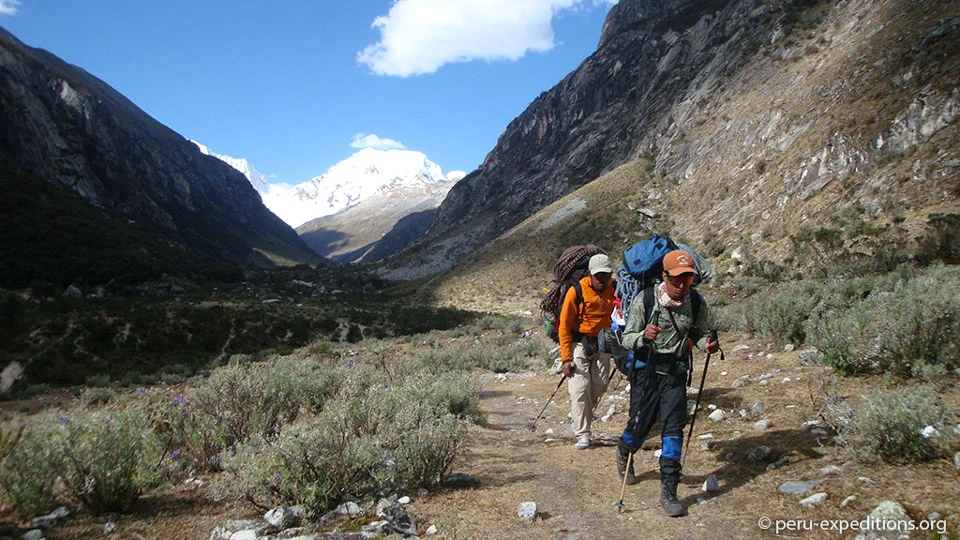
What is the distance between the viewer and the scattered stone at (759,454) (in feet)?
13.2

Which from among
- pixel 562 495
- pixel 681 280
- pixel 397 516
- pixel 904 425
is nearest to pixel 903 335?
pixel 904 425

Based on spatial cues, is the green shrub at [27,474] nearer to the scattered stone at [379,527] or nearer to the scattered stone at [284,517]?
the scattered stone at [284,517]

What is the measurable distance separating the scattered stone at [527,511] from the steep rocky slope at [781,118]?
1522 cm

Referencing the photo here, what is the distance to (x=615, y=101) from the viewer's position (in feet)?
195

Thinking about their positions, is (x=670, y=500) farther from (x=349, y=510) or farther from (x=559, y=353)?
(x=559, y=353)

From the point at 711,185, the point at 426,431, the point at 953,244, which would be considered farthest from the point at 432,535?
the point at 711,185

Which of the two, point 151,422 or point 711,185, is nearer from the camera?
point 151,422

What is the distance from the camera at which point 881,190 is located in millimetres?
16734

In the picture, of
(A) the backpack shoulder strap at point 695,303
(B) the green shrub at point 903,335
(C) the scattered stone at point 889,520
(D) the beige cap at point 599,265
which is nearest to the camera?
(C) the scattered stone at point 889,520

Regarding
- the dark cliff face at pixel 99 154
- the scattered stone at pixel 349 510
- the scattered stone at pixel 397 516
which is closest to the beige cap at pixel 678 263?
the scattered stone at pixel 397 516

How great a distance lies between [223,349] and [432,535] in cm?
2055

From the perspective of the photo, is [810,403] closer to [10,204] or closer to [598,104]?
[10,204]

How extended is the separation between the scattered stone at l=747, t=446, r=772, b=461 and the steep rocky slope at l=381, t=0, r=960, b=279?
13312 mm

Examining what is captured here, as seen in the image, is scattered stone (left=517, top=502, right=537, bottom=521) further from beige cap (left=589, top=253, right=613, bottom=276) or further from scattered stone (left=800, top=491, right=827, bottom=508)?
beige cap (left=589, top=253, right=613, bottom=276)
